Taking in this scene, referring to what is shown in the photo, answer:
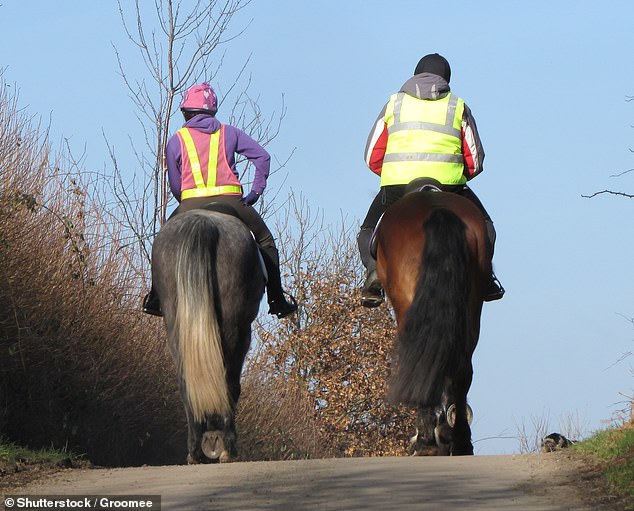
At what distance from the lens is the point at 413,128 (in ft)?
37.8

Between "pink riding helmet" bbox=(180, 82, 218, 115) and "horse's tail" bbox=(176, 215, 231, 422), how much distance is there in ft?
5.75

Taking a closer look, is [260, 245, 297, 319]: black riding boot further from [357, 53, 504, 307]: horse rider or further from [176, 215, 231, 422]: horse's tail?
[176, 215, 231, 422]: horse's tail

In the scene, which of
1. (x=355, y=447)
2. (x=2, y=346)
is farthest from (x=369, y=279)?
(x=355, y=447)

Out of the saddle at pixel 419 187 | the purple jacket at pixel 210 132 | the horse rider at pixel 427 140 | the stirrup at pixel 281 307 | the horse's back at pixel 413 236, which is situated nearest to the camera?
the horse's back at pixel 413 236

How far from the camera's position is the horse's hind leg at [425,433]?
34.4 ft

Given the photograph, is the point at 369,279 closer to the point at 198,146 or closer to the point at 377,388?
the point at 198,146

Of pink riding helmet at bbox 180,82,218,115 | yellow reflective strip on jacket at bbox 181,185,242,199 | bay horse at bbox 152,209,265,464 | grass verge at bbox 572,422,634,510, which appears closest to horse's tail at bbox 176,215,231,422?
bay horse at bbox 152,209,265,464

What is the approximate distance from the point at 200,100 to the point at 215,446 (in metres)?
3.27

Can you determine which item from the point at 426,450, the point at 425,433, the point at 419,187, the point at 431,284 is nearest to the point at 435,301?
the point at 431,284

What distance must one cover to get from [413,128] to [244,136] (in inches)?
66.6

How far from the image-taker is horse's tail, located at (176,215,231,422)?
34.3 feet

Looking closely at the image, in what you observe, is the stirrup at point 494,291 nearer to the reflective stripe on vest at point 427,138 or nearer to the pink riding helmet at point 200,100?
the reflective stripe on vest at point 427,138

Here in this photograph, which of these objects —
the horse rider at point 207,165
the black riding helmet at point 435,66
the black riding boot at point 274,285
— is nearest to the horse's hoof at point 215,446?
the horse rider at point 207,165

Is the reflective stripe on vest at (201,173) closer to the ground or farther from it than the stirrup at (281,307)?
farther from it
